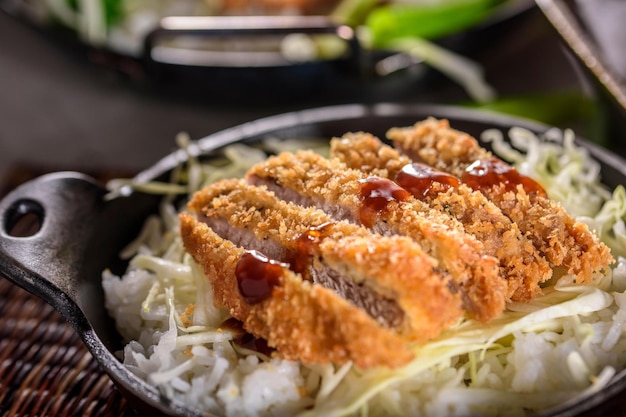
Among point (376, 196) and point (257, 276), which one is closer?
point (257, 276)

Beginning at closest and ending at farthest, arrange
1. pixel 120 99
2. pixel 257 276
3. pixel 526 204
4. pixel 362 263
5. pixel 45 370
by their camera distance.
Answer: pixel 362 263
pixel 257 276
pixel 526 204
pixel 45 370
pixel 120 99

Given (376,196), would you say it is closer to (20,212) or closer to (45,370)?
(20,212)

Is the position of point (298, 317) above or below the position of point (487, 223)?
above

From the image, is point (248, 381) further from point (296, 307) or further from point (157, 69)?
point (157, 69)

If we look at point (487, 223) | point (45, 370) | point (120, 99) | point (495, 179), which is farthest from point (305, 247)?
point (120, 99)

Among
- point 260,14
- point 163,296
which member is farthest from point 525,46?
point 163,296

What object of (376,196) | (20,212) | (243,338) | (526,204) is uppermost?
(20,212)
